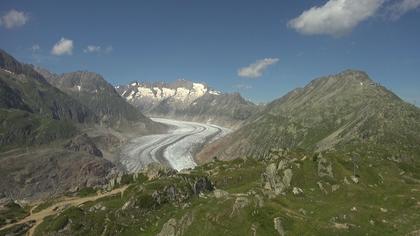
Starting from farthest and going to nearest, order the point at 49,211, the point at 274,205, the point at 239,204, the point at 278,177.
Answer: the point at 49,211
the point at 278,177
the point at 274,205
the point at 239,204

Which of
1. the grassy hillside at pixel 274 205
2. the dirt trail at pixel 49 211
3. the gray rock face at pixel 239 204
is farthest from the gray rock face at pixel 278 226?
the dirt trail at pixel 49 211

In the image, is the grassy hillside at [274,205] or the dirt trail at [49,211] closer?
the grassy hillside at [274,205]

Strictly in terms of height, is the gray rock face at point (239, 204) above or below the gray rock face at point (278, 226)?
above

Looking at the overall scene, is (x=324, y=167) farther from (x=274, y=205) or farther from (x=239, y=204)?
(x=239, y=204)

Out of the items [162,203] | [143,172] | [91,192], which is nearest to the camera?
Result: [162,203]

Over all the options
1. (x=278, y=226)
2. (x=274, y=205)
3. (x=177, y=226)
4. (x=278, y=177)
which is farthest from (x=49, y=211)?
(x=278, y=226)

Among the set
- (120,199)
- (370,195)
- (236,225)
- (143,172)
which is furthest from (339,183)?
(143,172)

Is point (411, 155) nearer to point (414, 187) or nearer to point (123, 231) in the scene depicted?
point (414, 187)

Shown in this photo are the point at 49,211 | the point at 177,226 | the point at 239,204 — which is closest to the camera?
the point at 177,226

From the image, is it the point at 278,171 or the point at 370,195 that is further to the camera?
the point at 278,171

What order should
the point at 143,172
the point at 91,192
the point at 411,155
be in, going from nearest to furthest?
the point at 91,192 < the point at 143,172 < the point at 411,155

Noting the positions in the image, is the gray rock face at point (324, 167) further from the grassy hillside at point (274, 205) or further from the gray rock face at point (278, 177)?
the gray rock face at point (278, 177)
